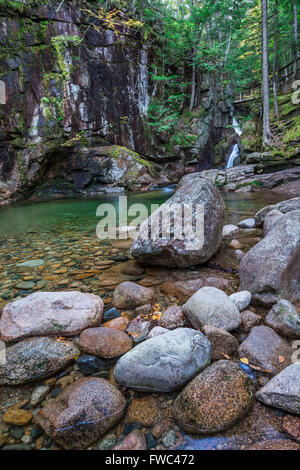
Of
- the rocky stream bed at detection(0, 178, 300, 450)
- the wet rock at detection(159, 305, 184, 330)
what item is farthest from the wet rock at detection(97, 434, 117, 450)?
the wet rock at detection(159, 305, 184, 330)

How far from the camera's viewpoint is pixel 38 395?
149 cm

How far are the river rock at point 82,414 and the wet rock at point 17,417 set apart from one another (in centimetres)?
6

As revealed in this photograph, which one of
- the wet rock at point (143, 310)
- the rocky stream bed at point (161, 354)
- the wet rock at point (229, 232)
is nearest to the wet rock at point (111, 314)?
the rocky stream bed at point (161, 354)

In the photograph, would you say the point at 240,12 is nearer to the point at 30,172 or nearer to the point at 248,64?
the point at 248,64

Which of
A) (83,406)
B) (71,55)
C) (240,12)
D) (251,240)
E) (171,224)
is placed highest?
(240,12)

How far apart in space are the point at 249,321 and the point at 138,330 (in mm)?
943

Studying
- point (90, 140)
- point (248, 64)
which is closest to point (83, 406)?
point (90, 140)

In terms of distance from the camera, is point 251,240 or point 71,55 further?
point 71,55

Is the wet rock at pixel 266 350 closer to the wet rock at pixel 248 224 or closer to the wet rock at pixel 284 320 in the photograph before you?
the wet rock at pixel 284 320

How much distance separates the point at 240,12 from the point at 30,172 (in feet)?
71.4

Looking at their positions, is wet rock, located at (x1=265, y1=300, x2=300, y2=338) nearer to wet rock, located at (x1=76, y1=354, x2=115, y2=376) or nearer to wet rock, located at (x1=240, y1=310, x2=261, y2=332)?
wet rock, located at (x1=240, y1=310, x2=261, y2=332)

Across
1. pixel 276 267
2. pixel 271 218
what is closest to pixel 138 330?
pixel 276 267

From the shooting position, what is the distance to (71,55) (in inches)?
555

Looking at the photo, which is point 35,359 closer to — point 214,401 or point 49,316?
point 49,316
